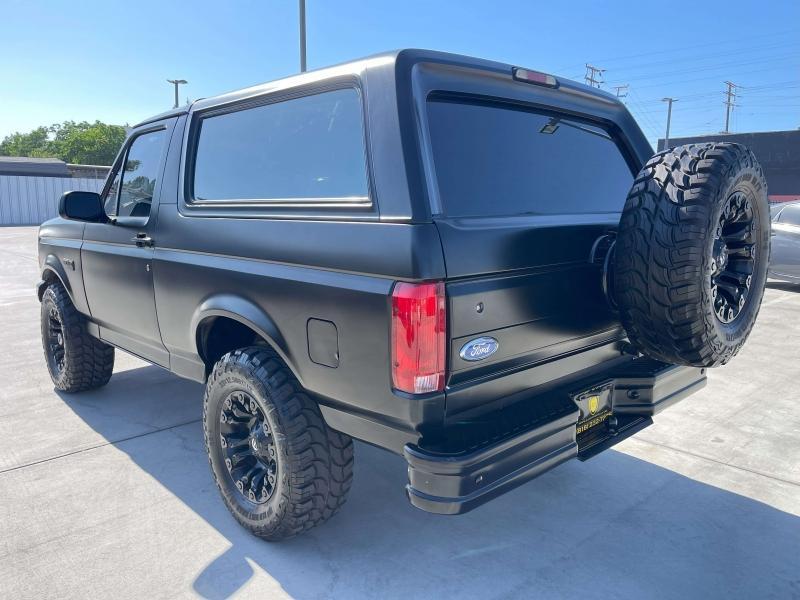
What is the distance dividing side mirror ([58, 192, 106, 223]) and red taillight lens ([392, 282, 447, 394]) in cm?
267

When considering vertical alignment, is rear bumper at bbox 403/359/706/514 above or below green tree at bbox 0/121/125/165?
below

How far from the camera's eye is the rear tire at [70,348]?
172 inches

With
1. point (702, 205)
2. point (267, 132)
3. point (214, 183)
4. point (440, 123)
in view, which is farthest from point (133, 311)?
point (702, 205)

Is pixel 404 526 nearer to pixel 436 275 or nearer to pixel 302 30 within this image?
pixel 436 275

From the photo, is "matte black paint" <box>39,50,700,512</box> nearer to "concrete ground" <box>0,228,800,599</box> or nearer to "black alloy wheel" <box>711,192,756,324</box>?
"black alloy wheel" <box>711,192,756,324</box>

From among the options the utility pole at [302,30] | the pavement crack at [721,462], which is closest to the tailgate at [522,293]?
the pavement crack at [721,462]

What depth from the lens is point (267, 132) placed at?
2.84 metres

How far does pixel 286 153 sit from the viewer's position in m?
2.72

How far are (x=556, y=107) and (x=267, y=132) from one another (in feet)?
4.48

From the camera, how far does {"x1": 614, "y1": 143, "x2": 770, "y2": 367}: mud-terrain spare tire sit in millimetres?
2236

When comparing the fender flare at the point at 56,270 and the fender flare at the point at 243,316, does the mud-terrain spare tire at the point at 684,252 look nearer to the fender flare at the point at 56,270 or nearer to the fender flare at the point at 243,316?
the fender flare at the point at 243,316

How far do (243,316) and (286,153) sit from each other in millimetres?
753

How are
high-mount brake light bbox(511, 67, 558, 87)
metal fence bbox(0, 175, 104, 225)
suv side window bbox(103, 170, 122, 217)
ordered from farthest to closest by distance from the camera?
metal fence bbox(0, 175, 104, 225), suv side window bbox(103, 170, 122, 217), high-mount brake light bbox(511, 67, 558, 87)

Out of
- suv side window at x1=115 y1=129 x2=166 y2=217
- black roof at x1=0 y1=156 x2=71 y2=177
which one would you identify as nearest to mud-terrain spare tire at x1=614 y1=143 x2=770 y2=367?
suv side window at x1=115 y1=129 x2=166 y2=217
